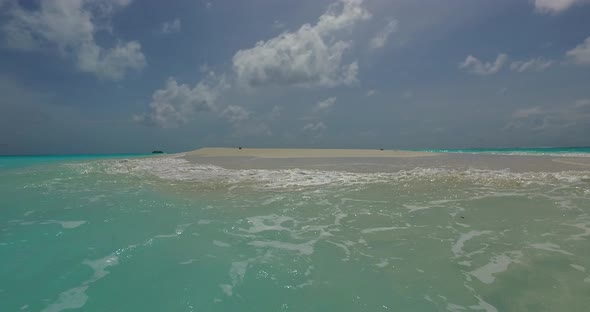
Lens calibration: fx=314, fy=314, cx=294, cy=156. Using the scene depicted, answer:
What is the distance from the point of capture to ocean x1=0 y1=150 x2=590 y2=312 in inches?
139

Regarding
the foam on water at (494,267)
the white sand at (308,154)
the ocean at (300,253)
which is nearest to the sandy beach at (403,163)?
the white sand at (308,154)

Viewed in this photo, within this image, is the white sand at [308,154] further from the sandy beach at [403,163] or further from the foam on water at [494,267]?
the foam on water at [494,267]

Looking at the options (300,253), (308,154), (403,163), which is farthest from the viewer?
(308,154)

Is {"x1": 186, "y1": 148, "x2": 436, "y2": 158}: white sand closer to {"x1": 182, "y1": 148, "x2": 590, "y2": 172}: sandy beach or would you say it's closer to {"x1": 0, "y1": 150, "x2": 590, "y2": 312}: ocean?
{"x1": 182, "y1": 148, "x2": 590, "y2": 172}: sandy beach

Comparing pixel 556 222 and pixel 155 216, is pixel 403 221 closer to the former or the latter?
pixel 556 222

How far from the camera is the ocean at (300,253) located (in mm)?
3521

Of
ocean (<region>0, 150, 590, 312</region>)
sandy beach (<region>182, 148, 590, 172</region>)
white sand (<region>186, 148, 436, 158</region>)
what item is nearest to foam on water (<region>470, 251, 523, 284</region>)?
ocean (<region>0, 150, 590, 312</region>)

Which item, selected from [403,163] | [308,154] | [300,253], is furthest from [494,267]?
[308,154]

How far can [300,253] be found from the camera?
4.98m

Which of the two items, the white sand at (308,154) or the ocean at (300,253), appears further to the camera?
the white sand at (308,154)

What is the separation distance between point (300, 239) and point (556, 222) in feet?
16.9

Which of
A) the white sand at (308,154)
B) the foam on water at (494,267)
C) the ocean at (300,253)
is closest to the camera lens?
the ocean at (300,253)

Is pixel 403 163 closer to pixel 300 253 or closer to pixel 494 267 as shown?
pixel 494 267

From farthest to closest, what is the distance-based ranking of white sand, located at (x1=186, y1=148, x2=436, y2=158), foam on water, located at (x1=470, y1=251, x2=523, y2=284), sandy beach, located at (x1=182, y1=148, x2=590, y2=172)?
white sand, located at (x1=186, y1=148, x2=436, y2=158), sandy beach, located at (x1=182, y1=148, x2=590, y2=172), foam on water, located at (x1=470, y1=251, x2=523, y2=284)
